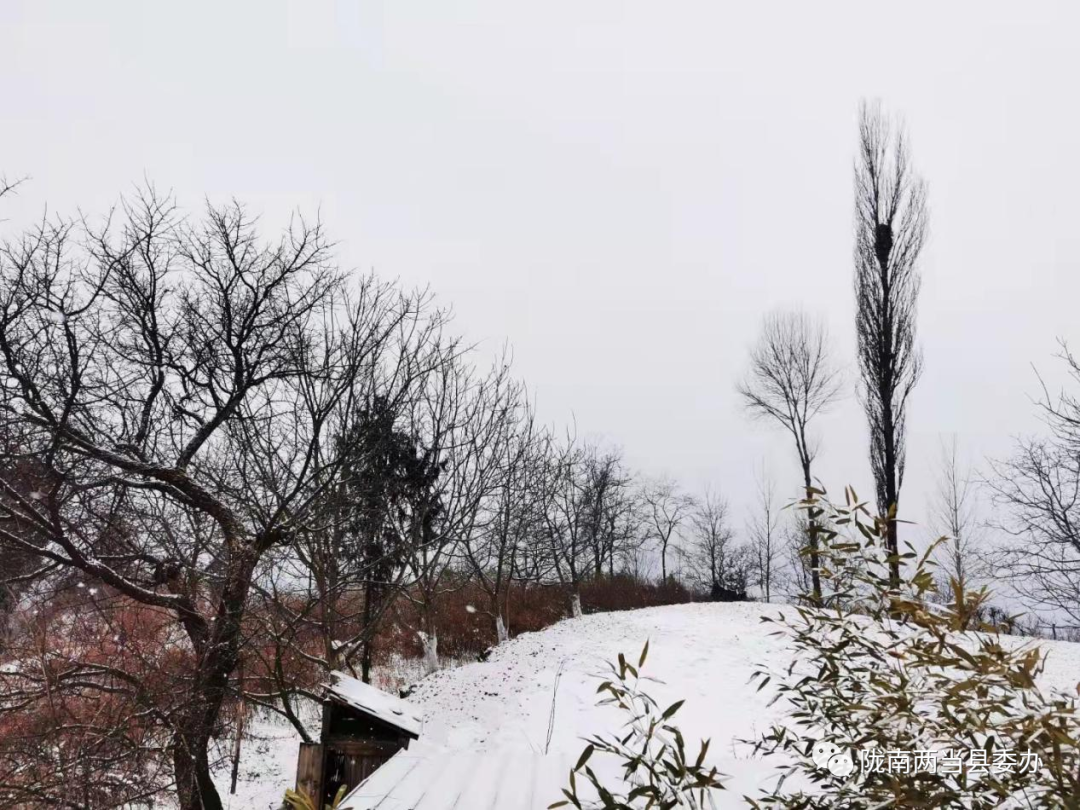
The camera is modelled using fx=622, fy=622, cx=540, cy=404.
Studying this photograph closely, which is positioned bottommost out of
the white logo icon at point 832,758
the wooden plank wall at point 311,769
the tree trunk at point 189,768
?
the tree trunk at point 189,768

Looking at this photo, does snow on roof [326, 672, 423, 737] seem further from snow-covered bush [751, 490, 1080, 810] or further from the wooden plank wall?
snow-covered bush [751, 490, 1080, 810]

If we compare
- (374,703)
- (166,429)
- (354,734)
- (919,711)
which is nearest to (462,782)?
(374,703)

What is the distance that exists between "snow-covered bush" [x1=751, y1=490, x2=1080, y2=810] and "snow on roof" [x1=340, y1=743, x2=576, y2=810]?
47.0 inches

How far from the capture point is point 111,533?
5.05m

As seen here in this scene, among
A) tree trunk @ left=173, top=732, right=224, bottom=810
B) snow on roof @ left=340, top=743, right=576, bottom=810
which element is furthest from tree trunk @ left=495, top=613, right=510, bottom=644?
snow on roof @ left=340, top=743, right=576, bottom=810

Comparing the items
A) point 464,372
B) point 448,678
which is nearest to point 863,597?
point 464,372

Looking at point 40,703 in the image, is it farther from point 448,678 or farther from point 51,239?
point 448,678

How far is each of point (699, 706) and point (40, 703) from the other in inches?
313

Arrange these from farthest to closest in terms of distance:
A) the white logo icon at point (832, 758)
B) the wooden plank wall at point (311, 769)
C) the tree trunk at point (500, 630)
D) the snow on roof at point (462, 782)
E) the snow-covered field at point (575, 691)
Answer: the tree trunk at point (500, 630), the snow-covered field at point (575, 691), the wooden plank wall at point (311, 769), the snow on roof at point (462, 782), the white logo icon at point (832, 758)

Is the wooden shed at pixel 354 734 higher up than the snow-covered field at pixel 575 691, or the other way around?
the wooden shed at pixel 354 734

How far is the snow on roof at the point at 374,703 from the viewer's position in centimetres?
369

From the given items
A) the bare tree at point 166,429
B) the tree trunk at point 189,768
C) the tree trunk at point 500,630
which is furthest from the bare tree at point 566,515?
the tree trunk at point 189,768

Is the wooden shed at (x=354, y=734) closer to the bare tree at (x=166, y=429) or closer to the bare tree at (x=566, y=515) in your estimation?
the bare tree at (x=166, y=429)

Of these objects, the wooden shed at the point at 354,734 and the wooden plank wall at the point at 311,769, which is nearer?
the wooden plank wall at the point at 311,769
